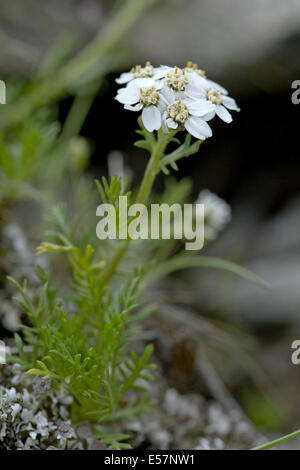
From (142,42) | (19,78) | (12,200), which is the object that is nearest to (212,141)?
(142,42)

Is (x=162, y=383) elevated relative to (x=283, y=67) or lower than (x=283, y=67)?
lower

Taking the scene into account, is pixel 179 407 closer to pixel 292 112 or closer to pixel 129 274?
pixel 129 274

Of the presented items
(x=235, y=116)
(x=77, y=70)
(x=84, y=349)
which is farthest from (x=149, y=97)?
(x=235, y=116)

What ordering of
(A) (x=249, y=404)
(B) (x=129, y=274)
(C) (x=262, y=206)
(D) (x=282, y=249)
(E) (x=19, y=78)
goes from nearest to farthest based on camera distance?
(B) (x=129, y=274) → (A) (x=249, y=404) → (E) (x=19, y=78) → (D) (x=282, y=249) → (C) (x=262, y=206)

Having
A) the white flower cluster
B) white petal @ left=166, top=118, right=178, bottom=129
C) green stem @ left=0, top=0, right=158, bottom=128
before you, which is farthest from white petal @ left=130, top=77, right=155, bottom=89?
green stem @ left=0, top=0, right=158, bottom=128

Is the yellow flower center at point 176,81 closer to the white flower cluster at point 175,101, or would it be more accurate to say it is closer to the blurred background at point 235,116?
the white flower cluster at point 175,101

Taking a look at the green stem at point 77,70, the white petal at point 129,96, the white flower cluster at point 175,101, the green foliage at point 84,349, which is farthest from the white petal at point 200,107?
the green stem at point 77,70
